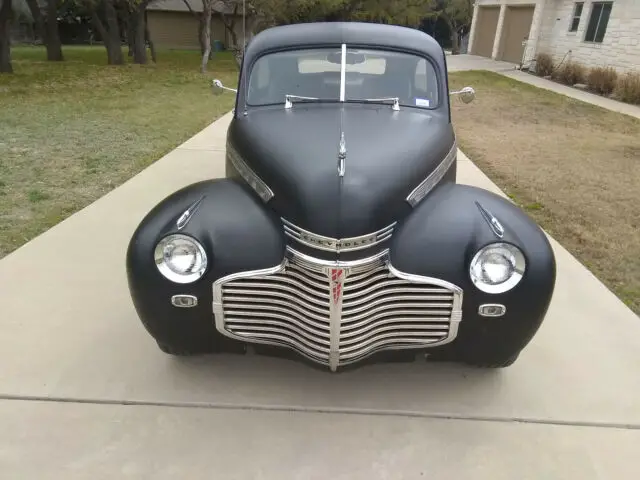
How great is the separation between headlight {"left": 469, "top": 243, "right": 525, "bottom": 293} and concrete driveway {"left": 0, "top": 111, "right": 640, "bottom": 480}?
27.9 inches

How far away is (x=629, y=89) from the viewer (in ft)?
43.5

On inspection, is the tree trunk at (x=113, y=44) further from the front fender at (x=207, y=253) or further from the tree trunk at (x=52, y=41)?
the front fender at (x=207, y=253)

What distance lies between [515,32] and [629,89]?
37.8 ft

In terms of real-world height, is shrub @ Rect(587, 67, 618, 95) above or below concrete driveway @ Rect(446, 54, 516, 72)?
above

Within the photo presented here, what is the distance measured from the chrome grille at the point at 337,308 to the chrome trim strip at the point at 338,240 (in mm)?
60

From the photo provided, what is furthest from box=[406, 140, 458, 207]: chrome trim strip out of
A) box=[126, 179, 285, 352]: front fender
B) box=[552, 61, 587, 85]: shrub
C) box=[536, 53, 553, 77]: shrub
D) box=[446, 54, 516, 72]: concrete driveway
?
box=[446, 54, 516, 72]: concrete driveway

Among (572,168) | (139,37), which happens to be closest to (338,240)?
(572,168)

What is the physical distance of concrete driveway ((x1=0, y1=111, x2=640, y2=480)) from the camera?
226 centimetres

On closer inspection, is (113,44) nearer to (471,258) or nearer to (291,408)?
(291,408)

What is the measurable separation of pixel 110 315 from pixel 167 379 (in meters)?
0.78

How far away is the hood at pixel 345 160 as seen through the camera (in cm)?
224

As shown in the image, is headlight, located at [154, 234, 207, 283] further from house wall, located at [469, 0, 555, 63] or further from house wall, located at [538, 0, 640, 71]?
house wall, located at [469, 0, 555, 63]

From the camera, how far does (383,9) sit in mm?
26469

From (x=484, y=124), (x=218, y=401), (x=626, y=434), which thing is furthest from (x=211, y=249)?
(x=484, y=124)
